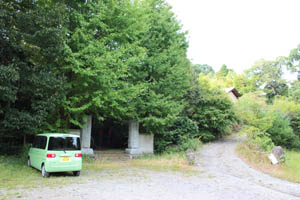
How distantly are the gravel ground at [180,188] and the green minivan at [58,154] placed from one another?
1083mm

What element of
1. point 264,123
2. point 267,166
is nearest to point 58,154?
point 267,166

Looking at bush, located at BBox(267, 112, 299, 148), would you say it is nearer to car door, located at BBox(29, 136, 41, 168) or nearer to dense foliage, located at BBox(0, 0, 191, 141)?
dense foliage, located at BBox(0, 0, 191, 141)

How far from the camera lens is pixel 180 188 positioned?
7859mm

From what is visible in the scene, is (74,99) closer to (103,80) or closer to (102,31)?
(103,80)

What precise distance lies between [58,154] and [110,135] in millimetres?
10074

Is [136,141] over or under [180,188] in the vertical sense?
over

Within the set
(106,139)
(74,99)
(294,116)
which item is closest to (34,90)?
(74,99)

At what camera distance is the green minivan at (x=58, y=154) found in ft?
28.0

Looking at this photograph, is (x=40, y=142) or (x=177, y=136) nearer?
(x=40, y=142)

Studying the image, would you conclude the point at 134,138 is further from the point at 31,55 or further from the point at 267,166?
the point at 31,55

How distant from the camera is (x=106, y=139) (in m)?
18.5

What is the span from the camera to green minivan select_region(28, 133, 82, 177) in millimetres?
8547

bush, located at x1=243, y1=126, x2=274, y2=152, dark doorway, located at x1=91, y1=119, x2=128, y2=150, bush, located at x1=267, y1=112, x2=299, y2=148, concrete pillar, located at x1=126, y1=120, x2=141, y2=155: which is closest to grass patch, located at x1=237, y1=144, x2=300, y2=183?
bush, located at x1=243, y1=126, x2=274, y2=152

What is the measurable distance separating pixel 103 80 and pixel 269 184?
26.7 ft
